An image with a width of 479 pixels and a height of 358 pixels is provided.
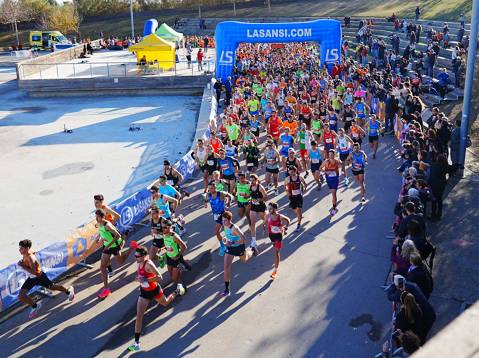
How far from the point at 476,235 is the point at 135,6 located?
7130 cm

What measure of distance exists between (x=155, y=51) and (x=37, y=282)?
25.6 metres

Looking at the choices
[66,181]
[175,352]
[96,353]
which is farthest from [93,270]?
[66,181]

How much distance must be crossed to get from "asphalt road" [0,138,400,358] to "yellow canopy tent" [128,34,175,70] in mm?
23239

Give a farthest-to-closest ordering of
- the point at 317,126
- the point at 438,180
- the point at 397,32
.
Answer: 1. the point at 397,32
2. the point at 317,126
3. the point at 438,180

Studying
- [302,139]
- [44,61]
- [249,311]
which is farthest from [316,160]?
[44,61]

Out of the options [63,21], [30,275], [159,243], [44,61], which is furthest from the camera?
[63,21]

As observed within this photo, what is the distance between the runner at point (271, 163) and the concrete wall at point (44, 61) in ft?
72.3

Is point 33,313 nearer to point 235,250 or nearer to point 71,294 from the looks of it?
point 71,294

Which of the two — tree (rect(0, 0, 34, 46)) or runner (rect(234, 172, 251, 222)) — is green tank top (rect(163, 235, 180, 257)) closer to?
runner (rect(234, 172, 251, 222))

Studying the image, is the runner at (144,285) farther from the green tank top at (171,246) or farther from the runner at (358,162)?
the runner at (358,162)

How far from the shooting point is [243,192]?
33.0 ft

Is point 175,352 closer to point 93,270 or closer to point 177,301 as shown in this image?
point 177,301

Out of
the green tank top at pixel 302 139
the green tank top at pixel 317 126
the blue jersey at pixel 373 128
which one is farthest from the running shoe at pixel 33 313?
the blue jersey at pixel 373 128

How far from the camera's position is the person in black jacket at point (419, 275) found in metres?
6.25
